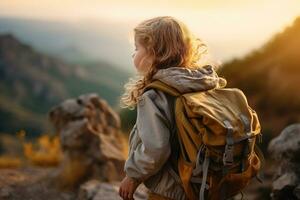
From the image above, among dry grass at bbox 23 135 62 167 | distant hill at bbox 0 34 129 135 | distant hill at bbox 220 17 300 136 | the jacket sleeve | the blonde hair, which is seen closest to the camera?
the jacket sleeve

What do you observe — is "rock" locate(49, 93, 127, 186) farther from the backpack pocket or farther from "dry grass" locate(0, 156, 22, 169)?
the backpack pocket

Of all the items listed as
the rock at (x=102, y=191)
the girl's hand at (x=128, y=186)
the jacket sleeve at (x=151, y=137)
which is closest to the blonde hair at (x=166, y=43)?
the jacket sleeve at (x=151, y=137)

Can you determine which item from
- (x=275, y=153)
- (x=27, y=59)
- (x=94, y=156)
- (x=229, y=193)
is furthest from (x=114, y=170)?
(x=27, y=59)

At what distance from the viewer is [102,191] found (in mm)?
7207

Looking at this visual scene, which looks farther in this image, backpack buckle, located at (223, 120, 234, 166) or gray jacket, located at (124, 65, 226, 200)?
gray jacket, located at (124, 65, 226, 200)

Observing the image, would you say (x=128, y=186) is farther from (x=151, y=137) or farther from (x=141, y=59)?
(x=141, y=59)

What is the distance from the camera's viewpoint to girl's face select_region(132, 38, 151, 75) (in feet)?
12.8

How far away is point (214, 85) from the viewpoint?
387 centimetres

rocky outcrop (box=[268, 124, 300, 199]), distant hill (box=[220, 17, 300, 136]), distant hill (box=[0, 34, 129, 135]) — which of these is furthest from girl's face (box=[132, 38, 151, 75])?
distant hill (box=[0, 34, 129, 135])

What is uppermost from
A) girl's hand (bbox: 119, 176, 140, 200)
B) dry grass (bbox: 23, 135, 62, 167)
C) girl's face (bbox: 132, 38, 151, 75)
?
girl's face (bbox: 132, 38, 151, 75)

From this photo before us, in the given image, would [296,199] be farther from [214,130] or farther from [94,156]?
[94,156]

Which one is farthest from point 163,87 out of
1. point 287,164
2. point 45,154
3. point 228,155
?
point 45,154

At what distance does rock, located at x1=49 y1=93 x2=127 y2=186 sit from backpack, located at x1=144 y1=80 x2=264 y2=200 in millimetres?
4428

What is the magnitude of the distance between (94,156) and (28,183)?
1065 mm
